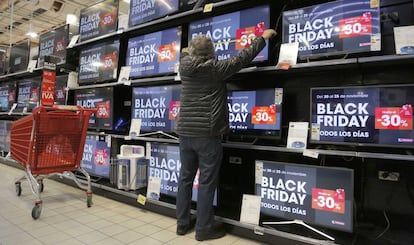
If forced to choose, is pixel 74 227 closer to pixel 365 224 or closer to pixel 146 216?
pixel 146 216

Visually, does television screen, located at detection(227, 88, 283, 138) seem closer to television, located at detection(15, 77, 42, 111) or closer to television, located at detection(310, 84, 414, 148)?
television, located at detection(310, 84, 414, 148)

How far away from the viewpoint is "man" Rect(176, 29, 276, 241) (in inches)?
72.9

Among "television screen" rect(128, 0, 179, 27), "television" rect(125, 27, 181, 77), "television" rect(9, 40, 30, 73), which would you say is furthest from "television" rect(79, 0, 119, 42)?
"television" rect(9, 40, 30, 73)

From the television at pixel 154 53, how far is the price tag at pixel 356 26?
1.40 meters

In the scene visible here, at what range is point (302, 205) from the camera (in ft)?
5.77

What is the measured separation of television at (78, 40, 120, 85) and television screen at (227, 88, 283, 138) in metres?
1.62

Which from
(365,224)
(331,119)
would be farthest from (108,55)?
(365,224)

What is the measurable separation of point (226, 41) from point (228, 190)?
1.35 metres

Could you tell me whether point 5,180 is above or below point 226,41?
below

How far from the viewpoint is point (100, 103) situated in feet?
10.2

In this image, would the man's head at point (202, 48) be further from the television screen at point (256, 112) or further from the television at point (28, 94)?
the television at point (28, 94)

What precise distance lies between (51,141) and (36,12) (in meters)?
6.49

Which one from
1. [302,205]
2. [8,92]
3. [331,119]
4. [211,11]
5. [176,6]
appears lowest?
[302,205]

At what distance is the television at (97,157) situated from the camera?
9.89ft
